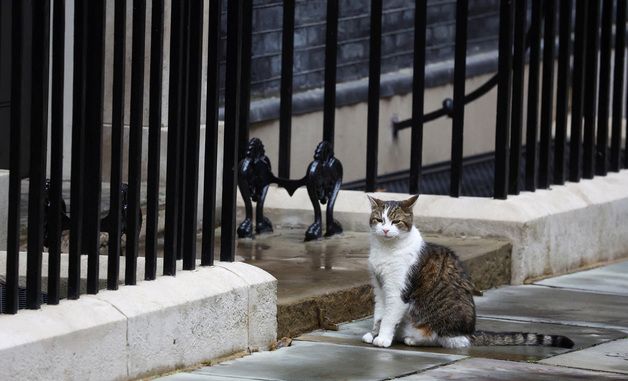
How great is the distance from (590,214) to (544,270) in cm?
71

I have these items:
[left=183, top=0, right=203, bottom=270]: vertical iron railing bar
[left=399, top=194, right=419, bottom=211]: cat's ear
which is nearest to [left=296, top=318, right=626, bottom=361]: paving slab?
[left=399, top=194, right=419, bottom=211]: cat's ear

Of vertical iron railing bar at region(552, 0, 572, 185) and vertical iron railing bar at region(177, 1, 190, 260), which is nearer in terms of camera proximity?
vertical iron railing bar at region(177, 1, 190, 260)

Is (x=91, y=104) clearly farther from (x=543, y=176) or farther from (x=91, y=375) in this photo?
(x=543, y=176)

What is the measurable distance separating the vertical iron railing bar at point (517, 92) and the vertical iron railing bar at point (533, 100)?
0.52 feet

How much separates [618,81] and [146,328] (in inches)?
217

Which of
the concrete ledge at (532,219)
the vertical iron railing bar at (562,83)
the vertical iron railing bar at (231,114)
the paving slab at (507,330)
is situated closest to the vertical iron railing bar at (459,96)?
the concrete ledge at (532,219)

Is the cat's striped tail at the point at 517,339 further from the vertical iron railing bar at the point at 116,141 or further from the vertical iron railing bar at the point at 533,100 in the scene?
the vertical iron railing bar at the point at 533,100

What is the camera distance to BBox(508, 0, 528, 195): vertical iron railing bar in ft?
29.3

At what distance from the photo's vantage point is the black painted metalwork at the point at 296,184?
863cm

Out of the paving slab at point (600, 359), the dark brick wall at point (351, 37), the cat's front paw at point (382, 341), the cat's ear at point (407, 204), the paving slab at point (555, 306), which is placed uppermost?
the dark brick wall at point (351, 37)

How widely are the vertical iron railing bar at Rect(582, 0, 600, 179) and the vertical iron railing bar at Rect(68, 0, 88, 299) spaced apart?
5.12 metres

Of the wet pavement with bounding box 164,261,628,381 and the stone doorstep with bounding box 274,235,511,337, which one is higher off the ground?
the stone doorstep with bounding box 274,235,511,337

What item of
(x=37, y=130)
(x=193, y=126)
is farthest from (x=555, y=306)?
(x=37, y=130)

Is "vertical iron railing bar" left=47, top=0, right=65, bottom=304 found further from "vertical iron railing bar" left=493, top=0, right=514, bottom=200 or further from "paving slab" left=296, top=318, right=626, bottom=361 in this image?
"vertical iron railing bar" left=493, top=0, right=514, bottom=200
